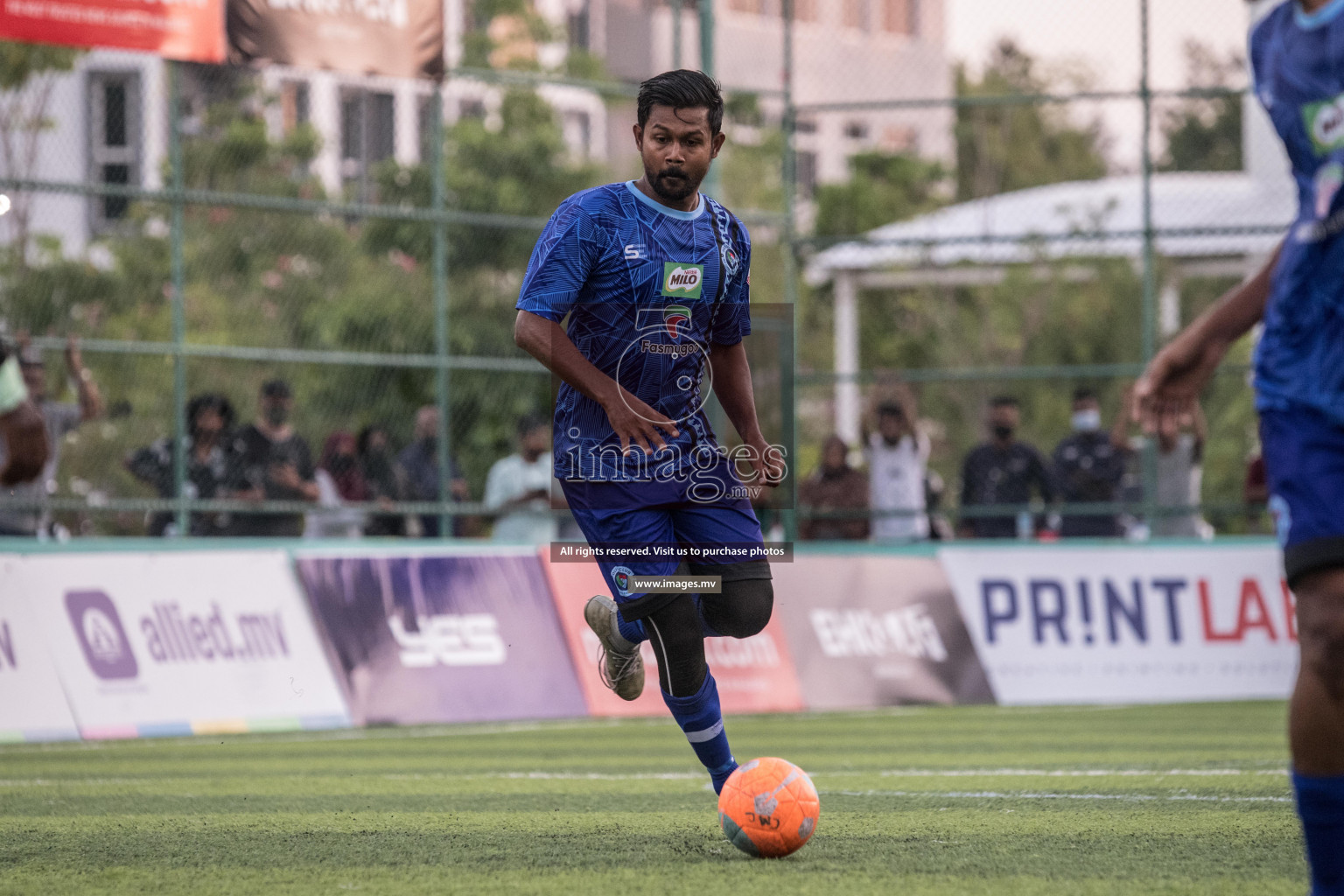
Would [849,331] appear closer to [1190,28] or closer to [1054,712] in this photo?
[1190,28]

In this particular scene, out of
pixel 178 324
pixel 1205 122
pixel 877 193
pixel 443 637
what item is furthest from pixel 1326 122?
pixel 877 193

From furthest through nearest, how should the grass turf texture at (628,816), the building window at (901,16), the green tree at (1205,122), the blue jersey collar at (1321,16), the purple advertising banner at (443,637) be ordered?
the building window at (901,16) → the green tree at (1205,122) → the purple advertising banner at (443,637) → the grass turf texture at (628,816) → the blue jersey collar at (1321,16)

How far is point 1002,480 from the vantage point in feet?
48.7

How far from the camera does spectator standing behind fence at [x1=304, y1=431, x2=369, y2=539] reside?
1371cm

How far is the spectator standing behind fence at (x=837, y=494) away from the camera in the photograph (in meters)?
14.9

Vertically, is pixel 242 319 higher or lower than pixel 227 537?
higher

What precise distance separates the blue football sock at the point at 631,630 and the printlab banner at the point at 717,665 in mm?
6789

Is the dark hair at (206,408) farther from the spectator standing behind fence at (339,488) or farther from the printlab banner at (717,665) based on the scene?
the printlab banner at (717,665)

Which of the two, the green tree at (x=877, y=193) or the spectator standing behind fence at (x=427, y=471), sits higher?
the green tree at (x=877, y=193)

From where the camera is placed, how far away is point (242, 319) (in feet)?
51.7

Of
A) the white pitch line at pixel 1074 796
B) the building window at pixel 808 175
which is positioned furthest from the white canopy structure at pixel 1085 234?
the white pitch line at pixel 1074 796

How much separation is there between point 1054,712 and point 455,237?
7414 millimetres

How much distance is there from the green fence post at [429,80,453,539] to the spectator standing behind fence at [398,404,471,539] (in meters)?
0.08

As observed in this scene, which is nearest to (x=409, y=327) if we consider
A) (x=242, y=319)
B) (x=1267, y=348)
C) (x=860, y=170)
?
(x=242, y=319)
